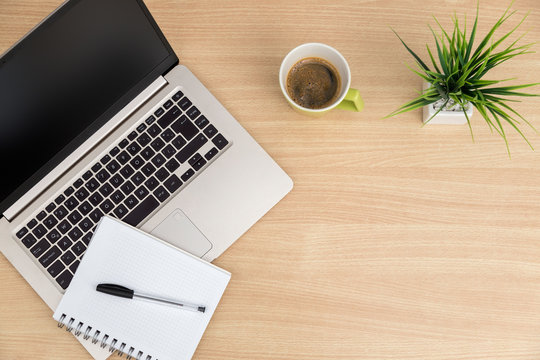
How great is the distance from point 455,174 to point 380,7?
362 mm

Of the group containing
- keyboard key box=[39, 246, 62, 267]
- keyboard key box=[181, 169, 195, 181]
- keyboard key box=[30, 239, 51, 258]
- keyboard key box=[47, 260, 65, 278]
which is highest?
keyboard key box=[30, 239, 51, 258]

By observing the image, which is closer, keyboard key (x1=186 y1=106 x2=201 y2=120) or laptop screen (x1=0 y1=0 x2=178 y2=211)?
laptop screen (x1=0 y1=0 x2=178 y2=211)

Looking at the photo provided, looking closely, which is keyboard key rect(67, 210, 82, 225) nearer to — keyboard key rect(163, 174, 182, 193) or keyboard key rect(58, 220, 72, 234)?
keyboard key rect(58, 220, 72, 234)

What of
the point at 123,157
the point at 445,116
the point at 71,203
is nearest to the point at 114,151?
the point at 123,157

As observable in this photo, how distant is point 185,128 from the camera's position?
0.80 metres

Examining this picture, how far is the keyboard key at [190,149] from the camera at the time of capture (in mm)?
800

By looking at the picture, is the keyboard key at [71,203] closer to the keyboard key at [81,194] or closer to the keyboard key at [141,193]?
the keyboard key at [81,194]

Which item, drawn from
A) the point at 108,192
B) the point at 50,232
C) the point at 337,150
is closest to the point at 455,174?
the point at 337,150

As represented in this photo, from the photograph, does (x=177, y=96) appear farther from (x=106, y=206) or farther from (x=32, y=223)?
(x=32, y=223)

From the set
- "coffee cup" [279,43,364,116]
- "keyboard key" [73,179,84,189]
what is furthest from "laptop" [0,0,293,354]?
"coffee cup" [279,43,364,116]

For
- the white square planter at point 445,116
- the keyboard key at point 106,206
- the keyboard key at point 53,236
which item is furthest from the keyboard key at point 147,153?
the white square planter at point 445,116

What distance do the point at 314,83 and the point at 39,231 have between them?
562mm

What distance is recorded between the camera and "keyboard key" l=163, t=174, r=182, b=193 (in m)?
0.79

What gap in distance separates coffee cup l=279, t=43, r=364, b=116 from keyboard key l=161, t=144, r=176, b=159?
23 cm
